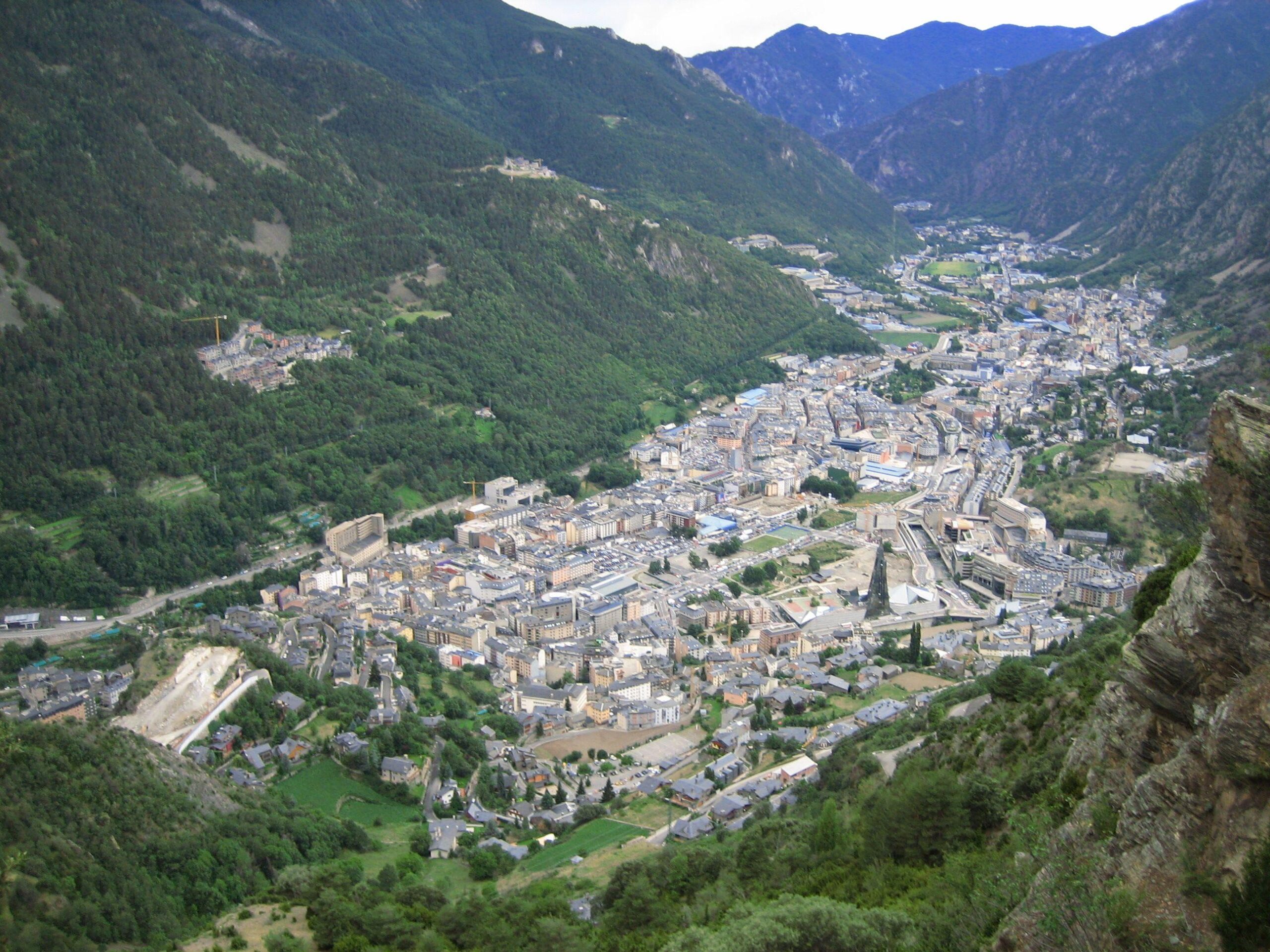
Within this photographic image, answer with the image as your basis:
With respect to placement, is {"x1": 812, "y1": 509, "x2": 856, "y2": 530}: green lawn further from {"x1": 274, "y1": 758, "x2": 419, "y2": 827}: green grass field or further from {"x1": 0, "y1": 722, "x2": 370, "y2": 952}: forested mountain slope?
{"x1": 0, "y1": 722, "x2": 370, "y2": 952}: forested mountain slope

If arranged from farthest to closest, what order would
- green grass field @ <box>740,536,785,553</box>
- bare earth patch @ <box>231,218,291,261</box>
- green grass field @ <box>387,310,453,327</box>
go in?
1. green grass field @ <box>387,310,453,327</box>
2. bare earth patch @ <box>231,218,291,261</box>
3. green grass field @ <box>740,536,785,553</box>

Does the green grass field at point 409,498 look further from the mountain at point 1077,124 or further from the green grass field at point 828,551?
the mountain at point 1077,124

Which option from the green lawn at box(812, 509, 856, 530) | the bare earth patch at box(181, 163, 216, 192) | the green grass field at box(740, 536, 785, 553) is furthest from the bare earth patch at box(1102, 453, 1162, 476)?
the bare earth patch at box(181, 163, 216, 192)

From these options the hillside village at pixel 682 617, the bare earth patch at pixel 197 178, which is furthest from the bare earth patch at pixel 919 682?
the bare earth patch at pixel 197 178

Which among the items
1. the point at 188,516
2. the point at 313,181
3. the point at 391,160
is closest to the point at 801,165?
the point at 391,160

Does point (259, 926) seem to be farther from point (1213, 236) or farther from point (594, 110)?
point (594, 110)

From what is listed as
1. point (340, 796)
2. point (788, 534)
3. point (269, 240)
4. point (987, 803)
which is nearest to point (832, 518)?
point (788, 534)
